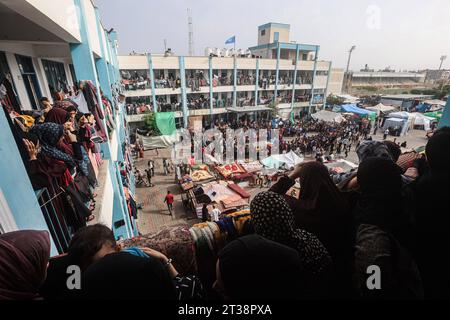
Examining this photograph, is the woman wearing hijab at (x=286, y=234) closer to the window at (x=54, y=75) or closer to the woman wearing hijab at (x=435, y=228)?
the woman wearing hijab at (x=435, y=228)

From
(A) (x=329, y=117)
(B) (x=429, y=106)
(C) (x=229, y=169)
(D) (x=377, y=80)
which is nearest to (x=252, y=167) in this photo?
(C) (x=229, y=169)

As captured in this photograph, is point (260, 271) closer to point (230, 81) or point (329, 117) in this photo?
point (230, 81)

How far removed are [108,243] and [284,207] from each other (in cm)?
137

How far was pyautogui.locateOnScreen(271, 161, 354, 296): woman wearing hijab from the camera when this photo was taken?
1922mm

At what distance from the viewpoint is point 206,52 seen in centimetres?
2930

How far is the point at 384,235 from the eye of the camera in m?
1.67

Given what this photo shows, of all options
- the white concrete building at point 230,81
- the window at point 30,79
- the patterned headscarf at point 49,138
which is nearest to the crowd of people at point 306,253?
the patterned headscarf at point 49,138

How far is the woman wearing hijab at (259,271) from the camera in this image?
1289 millimetres

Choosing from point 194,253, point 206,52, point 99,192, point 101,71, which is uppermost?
point 206,52

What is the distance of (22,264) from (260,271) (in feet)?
4.59

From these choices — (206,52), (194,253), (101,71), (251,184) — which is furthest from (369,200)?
(206,52)

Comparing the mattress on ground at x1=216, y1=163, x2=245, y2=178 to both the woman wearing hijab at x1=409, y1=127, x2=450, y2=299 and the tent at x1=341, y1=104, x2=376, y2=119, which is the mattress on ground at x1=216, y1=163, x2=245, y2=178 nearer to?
the woman wearing hijab at x1=409, y1=127, x2=450, y2=299
